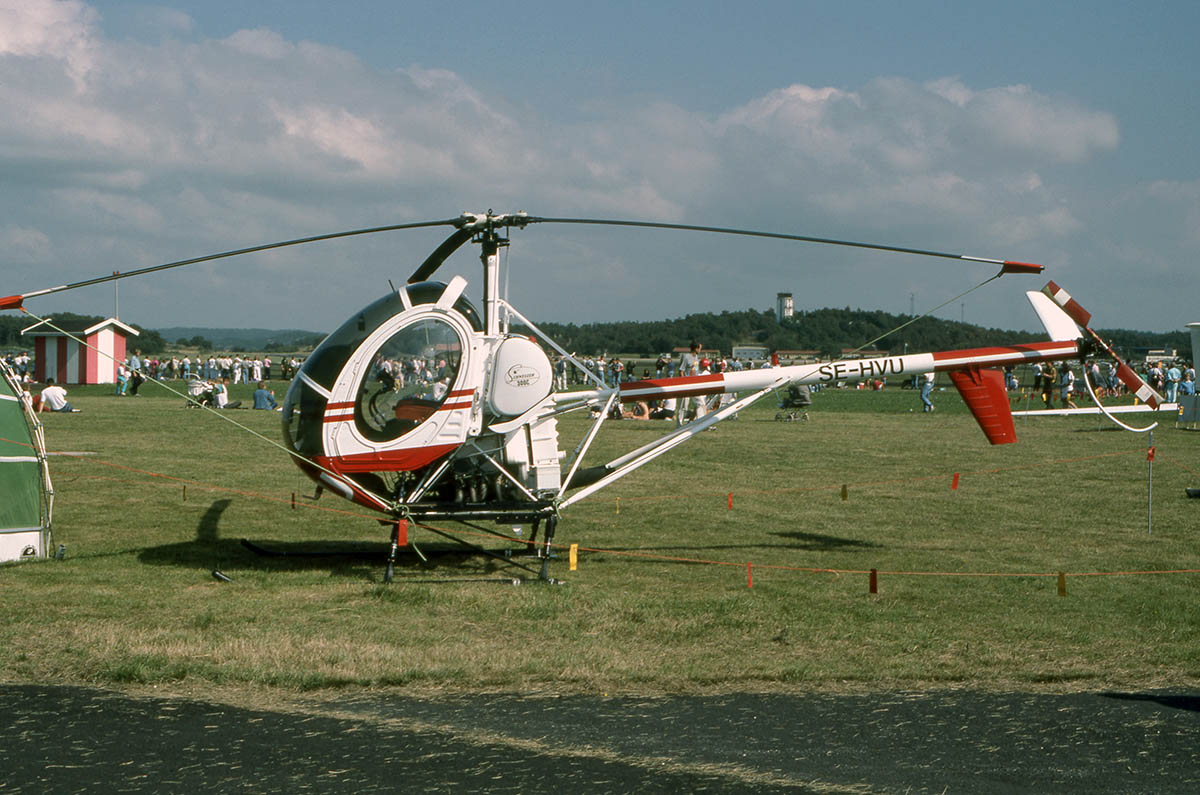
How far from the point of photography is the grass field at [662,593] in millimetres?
7219

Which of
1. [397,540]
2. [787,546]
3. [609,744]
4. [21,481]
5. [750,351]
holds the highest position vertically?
[750,351]

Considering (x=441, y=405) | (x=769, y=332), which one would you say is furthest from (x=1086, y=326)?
(x=769, y=332)

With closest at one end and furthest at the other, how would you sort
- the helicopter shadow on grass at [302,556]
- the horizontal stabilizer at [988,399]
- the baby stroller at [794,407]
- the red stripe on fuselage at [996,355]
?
the helicopter shadow on grass at [302,556] → the red stripe on fuselage at [996,355] → the horizontal stabilizer at [988,399] → the baby stroller at [794,407]

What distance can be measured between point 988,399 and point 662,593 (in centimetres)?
471

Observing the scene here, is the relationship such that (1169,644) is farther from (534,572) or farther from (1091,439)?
(1091,439)

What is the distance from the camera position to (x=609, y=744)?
5746 mm

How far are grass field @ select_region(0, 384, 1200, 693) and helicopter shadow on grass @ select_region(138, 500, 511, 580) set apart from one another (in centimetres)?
6

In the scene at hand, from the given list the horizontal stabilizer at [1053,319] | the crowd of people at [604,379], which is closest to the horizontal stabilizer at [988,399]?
the crowd of people at [604,379]

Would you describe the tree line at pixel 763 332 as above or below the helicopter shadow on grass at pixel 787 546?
above

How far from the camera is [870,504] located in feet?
50.5

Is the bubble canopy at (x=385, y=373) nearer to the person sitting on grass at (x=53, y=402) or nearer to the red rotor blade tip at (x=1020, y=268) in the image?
the red rotor blade tip at (x=1020, y=268)

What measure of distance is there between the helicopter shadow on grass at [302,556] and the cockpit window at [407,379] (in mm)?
1464

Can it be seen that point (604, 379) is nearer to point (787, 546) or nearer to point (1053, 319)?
point (787, 546)

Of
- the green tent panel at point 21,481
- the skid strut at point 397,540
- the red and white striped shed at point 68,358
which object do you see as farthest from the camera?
the red and white striped shed at point 68,358
